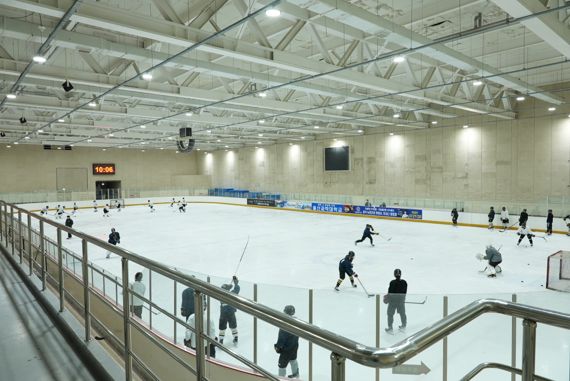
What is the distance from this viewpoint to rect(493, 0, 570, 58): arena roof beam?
7531 millimetres

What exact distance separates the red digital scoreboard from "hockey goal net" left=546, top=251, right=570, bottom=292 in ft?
150

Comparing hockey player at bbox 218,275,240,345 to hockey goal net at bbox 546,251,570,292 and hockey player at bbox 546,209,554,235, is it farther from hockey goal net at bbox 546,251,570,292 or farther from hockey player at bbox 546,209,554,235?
hockey player at bbox 546,209,554,235

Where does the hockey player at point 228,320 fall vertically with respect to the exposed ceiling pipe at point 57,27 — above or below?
below

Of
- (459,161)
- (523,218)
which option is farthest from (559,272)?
(459,161)

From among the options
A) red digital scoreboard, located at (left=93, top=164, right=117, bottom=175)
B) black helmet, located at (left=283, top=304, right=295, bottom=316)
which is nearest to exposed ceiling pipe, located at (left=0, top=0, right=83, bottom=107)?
black helmet, located at (left=283, top=304, right=295, bottom=316)

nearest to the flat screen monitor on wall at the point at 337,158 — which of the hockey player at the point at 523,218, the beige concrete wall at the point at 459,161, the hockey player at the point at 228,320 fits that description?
the beige concrete wall at the point at 459,161

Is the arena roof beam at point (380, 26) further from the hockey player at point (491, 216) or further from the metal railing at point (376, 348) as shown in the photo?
the hockey player at point (491, 216)

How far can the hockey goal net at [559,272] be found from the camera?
10.6 m

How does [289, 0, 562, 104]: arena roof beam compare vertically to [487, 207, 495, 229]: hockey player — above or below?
above

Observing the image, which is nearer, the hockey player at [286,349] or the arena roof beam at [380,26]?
the hockey player at [286,349]

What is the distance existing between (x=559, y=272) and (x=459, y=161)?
17.9 meters

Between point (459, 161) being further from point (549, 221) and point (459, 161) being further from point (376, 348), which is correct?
point (376, 348)

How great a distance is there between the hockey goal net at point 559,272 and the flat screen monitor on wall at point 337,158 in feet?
79.2

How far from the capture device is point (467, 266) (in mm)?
13555
